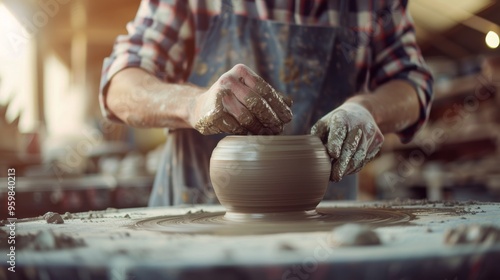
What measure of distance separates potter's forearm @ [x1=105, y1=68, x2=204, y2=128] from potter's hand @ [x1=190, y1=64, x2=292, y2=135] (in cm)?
25

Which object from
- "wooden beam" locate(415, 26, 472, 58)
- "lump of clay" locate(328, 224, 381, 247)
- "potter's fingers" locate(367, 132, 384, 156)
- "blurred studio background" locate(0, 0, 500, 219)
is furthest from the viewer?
"wooden beam" locate(415, 26, 472, 58)

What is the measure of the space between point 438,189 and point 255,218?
442cm

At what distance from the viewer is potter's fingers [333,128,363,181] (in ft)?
4.75

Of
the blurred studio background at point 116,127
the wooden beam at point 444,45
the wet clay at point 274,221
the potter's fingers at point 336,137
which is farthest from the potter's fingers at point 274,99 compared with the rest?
the wooden beam at point 444,45

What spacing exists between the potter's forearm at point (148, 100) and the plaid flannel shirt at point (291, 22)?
45 mm

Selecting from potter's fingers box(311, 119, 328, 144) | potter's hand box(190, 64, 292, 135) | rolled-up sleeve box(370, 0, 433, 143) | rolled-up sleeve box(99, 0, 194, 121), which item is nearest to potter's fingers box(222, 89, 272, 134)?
potter's hand box(190, 64, 292, 135)

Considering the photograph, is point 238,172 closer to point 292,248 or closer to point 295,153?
point 295,153

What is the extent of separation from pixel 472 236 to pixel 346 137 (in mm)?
573

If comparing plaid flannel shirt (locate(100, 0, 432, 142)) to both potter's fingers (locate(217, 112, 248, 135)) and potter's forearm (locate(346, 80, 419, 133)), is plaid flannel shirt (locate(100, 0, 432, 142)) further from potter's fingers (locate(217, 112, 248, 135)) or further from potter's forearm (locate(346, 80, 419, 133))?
potter's fingers (locate(217, 112, 248, 135))

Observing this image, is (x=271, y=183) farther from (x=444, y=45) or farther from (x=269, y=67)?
(x=444, y=45)

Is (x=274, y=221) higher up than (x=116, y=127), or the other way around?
(x=116, y=127)

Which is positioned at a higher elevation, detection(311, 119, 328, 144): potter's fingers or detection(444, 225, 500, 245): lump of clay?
detection(311, 119, 328, 144): potter's fingers

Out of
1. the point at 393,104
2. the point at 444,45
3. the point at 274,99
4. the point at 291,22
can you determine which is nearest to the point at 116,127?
the point at 444,45

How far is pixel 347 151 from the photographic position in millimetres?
1452
